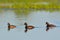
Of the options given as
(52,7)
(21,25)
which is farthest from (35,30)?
(52,7)

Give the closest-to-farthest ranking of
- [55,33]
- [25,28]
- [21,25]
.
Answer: [55,33] < [25,28] < [21,25]

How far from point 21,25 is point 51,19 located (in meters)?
4.28

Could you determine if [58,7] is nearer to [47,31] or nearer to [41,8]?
[41,8]

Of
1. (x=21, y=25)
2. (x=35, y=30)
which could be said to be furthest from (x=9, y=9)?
(x=35, y=30)

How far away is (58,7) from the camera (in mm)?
35344

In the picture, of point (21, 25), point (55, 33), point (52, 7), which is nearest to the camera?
point (55, 33)

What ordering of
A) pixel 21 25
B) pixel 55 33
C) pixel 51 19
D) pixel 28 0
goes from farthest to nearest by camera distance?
pixel 28 0 → pixel 51 19 → pixel 21 25 → pixel 55 33

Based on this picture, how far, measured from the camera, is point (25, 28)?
872 inches

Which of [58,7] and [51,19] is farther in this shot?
[58,7]

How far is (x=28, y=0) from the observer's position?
4309 cm

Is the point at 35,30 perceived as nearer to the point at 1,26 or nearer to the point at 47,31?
the point at 47,31

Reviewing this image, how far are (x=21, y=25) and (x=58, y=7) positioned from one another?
12.3 metres

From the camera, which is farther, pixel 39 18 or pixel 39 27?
pixel 39 18

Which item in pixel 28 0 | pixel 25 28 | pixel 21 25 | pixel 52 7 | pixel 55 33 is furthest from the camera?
pixel 28 0
